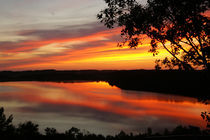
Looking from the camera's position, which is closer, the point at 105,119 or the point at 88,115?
the point at 105,119

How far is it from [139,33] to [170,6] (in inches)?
106

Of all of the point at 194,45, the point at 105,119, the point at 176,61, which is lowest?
the point at 105,119

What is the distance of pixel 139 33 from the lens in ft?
46.4

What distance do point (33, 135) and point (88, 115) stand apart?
2178cm

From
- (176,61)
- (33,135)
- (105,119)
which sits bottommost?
(105,119)

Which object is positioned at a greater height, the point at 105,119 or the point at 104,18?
the point at 104,18

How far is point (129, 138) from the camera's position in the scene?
1301 centimetres

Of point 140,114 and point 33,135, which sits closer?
point 33,135

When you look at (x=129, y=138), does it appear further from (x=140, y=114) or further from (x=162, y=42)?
(x=140, y=114)

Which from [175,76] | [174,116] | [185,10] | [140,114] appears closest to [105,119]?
[140,114]

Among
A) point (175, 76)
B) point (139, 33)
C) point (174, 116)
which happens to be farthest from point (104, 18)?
point (175, 76)

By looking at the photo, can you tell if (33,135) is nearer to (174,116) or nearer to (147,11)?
(147,11)

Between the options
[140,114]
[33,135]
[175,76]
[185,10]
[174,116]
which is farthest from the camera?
[175,76]

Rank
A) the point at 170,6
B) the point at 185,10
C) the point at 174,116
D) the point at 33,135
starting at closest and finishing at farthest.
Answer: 1. the point at 185,10
2. the point at 170,6
3. the point at 33,135
4. the point at 174,116
